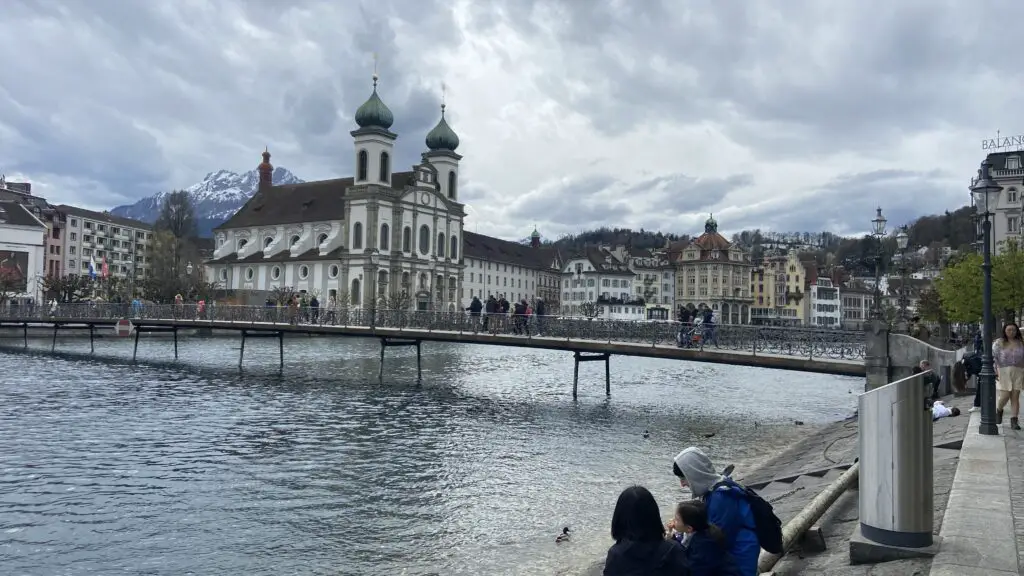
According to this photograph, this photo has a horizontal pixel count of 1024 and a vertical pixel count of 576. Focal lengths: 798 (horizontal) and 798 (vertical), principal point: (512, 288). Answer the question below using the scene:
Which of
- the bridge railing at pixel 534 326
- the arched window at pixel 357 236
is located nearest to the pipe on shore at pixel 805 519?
the bridge railing at pixel 534 326

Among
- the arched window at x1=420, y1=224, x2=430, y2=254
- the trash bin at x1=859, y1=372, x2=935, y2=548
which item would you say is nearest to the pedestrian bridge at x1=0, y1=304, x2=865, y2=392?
the trash bin at x1=859, y1=372, x2=935, y2=548

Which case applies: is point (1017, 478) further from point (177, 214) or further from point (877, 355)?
point (177, 214)

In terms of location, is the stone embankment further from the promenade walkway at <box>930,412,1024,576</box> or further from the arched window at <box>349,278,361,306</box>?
the arched window at <box>349,278,361,306</box>

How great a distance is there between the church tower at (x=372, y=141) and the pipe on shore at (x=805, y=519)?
9245 centimetres

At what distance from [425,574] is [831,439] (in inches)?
550

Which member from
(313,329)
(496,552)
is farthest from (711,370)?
(496,552)

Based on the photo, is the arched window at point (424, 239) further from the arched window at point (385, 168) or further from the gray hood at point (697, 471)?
the gray hood at point (697, 471)

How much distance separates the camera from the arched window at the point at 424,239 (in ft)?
345

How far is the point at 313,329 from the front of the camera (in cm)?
4372

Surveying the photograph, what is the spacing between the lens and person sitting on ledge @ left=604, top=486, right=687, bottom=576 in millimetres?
4902

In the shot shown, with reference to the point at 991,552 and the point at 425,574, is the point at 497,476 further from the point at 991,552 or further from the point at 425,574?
the point at 991,552

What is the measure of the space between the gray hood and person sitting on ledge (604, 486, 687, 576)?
0.64 m

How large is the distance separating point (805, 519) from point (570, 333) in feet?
84.0

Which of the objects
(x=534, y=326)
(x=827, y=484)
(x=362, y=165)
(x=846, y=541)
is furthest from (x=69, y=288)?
(x=846, y=541)
